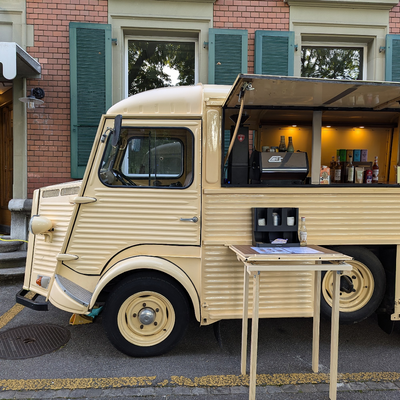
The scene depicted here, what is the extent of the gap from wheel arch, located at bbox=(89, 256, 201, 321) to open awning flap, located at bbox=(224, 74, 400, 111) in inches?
66.6

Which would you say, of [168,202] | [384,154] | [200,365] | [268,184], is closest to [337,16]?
[384,154]

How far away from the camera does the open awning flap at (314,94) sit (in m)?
2.97

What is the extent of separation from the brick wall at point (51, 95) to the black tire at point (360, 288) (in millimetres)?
5182

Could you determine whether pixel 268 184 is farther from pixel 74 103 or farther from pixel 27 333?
pixel 74 103

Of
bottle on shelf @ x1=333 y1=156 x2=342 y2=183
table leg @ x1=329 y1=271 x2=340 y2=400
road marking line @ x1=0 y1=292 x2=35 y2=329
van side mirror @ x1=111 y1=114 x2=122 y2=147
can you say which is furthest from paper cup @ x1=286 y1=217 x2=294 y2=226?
road marking line @ x1=0 y1=292 x2=35 y2=329

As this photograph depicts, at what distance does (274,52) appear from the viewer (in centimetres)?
689

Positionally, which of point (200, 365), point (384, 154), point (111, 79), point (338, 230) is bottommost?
point (200, 365)

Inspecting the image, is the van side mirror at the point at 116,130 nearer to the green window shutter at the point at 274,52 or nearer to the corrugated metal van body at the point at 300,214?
the corrugated metal van body at the point at 300,214

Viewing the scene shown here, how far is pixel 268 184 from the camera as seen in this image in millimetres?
3516

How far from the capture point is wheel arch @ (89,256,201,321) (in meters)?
3.30

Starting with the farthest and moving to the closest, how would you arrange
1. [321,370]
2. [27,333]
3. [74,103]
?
[74,103] → [27,333] → [321,370]

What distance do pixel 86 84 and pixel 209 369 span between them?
5.60 metres

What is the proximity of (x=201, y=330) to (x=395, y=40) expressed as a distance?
6.88 m

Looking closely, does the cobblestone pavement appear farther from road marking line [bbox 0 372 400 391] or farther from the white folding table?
the white folding table
